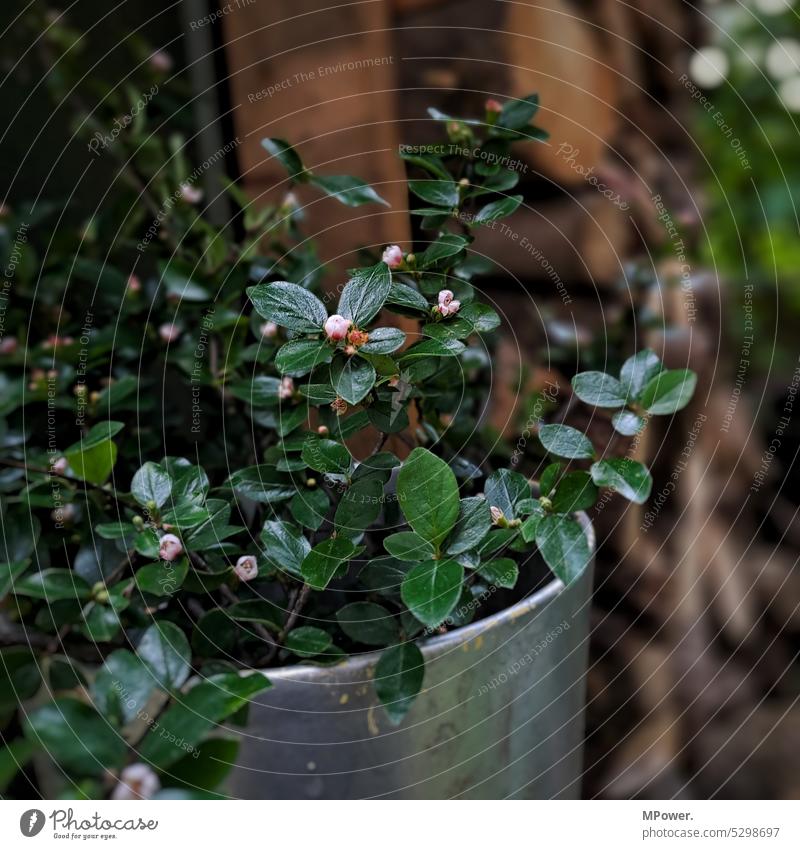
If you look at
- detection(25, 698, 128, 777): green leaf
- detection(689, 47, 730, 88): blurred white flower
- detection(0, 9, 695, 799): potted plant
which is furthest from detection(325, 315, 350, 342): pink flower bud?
detection(689, 47, 730, 88): blurred white flower

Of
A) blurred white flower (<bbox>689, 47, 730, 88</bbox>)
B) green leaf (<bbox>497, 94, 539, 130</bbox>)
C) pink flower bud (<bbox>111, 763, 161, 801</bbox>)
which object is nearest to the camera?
pink flower bud (<bbox>111, 763, 161, 801</bbox>)

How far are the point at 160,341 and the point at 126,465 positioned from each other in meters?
0.06

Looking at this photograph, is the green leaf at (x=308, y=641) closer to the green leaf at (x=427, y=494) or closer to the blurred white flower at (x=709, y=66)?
the green leaf at (x=427, y=494)

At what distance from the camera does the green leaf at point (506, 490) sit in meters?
0.24

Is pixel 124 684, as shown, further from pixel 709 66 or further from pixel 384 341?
pixel 709 66

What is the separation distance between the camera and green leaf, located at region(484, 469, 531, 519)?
24 cm

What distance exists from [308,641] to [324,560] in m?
0.03

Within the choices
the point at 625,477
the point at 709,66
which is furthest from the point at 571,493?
the point at 709,66

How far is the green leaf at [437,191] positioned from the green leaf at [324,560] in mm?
119

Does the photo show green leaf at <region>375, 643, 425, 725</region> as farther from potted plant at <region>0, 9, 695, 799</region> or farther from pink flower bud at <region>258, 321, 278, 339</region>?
pink flower bud at <region>258, 321, 278, 339</region>

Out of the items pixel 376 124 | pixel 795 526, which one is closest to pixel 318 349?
pixel 376 124

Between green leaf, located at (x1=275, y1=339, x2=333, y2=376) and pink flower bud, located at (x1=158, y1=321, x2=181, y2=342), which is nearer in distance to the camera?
green leaf, located at (x1=275, y1=339, x2=333, y2=376)

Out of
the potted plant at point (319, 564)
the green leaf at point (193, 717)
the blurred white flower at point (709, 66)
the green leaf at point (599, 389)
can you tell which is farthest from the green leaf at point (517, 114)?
the blurred white flower at point (709, 66)

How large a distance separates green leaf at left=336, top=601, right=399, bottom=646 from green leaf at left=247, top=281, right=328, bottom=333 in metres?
0.08
